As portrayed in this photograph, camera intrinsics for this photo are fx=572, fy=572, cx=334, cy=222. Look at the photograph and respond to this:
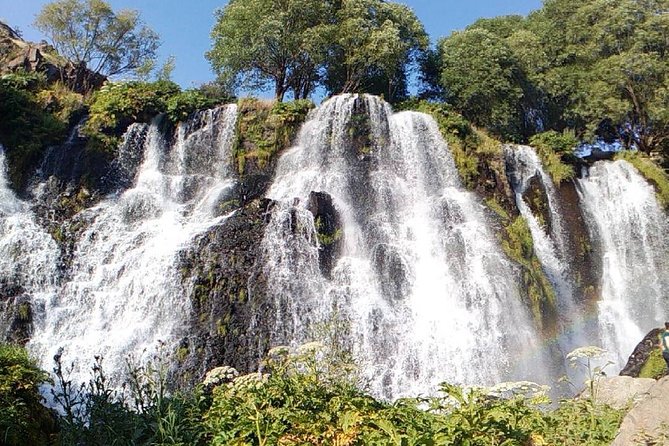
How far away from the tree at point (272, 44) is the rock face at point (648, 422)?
68.4ft

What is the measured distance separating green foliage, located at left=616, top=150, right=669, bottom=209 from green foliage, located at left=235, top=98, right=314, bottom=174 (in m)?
12.9

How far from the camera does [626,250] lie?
19.7m

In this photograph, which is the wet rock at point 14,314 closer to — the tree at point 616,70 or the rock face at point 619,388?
the rock face at point 619,388

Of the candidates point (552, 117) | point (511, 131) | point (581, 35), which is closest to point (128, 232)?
point (511, 131)

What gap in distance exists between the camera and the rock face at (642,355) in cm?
1242

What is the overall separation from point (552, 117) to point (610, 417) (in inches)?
994

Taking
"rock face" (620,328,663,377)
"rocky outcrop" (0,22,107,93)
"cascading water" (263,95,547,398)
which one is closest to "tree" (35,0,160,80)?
"rocky outcrop" (0,22,107,93)

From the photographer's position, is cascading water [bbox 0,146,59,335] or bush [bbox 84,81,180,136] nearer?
cascading water [bbox 0,146,59,335]

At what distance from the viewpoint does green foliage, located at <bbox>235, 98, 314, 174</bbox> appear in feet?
63.6

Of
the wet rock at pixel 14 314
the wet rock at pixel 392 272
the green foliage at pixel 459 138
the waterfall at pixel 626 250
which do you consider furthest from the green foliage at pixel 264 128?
the waterfall at pixel 626 250

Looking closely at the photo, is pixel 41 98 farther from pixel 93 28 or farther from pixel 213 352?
pixel 213 352

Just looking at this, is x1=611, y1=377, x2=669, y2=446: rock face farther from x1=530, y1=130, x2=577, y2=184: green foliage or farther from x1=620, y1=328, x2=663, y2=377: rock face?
x1=530, y1=130, x2=577, y2=184: green foliage

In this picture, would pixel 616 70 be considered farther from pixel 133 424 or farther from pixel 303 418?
pixel 133 424

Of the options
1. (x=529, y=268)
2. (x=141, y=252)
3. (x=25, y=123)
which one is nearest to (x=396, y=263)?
(x=529, y=268)
